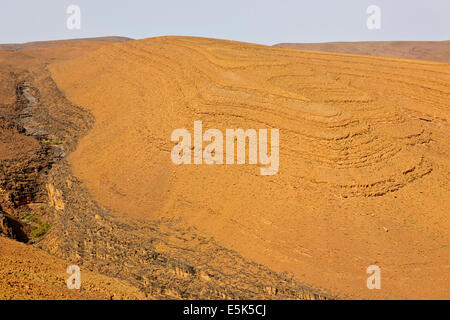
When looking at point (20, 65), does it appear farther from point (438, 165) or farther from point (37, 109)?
point (438, 165)

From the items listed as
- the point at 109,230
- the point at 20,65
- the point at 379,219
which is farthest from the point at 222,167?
the point at 20,65

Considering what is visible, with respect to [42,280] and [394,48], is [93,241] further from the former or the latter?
[394,48]

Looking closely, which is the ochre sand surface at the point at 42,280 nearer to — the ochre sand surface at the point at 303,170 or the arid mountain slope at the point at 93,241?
the arid mountain slope at the point at 93,241

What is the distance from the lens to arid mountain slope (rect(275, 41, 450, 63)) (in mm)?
58250

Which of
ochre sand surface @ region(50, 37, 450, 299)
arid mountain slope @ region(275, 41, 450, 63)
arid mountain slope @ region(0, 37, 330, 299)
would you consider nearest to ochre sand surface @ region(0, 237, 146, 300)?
arid mountain slope @ region(0, 37, 330, 299)

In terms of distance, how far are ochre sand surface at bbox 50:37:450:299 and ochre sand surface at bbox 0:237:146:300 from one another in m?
2.66

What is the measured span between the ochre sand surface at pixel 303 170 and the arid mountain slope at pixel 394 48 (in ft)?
158

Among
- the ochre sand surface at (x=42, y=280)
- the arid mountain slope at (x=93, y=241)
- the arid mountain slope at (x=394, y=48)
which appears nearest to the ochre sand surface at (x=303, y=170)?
the arid mountain slope at (x=93, y=241)

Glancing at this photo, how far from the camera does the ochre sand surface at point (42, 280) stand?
6562 mm

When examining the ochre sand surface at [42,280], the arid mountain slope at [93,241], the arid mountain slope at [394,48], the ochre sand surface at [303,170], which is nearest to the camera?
the ochre sand surface at [42,280]

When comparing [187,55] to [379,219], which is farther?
[187,55]

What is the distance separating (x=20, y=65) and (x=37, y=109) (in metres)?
12.2

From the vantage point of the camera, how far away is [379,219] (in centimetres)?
937

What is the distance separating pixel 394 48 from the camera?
67.0m
